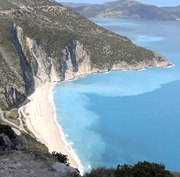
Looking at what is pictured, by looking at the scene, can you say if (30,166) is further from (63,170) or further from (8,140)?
(8,140)

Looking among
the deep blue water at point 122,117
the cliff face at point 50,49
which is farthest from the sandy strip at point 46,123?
the cliff face at point 50,49

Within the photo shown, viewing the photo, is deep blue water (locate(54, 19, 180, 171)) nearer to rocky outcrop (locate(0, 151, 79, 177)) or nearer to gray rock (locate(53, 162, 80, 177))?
rocky outcrop (locate(0, 151, 79, 177))

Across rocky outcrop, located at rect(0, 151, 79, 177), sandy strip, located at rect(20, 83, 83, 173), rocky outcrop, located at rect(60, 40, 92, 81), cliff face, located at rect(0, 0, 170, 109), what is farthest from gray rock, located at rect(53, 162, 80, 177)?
rocky outcrop, located at rect(60, 40, 92, 81)

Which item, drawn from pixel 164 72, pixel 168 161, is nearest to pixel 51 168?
pixel 168 161

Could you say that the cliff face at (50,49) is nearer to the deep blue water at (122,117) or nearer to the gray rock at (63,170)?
the deep blue water at (122,117)

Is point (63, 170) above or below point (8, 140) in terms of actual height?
above

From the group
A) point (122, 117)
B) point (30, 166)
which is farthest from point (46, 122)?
point (30, 166)
